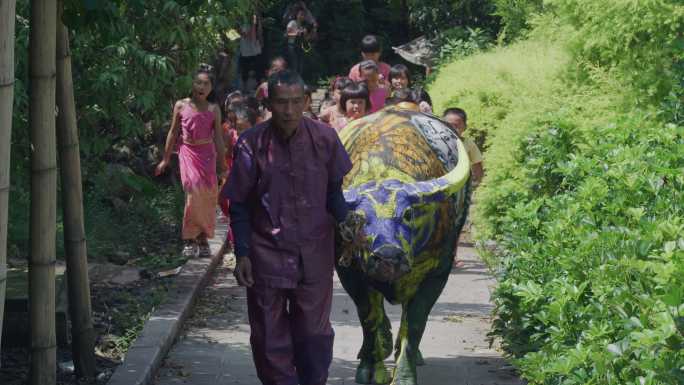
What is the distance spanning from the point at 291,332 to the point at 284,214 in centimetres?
69

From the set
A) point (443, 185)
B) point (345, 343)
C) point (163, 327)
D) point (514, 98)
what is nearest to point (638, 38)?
point (514, 98)

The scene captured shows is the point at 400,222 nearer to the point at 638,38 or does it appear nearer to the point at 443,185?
the point at 443,185

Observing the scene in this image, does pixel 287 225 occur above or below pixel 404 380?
above

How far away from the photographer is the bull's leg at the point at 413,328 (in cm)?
676

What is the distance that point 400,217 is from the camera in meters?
6.27

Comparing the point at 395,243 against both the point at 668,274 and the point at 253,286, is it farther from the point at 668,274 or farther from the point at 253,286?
the point at 668,274

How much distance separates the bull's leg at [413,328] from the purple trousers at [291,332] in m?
0.64

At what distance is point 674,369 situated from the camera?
11.5ft

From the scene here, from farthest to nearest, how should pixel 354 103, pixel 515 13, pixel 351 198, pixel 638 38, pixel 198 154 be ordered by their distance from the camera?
1. pixel 515 13
2. pixel 198 154
3. pixel 354 103
4. pixel 638 38
5. pixel 351 198

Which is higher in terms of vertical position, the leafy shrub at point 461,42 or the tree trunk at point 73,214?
the tree trunk at point 73,214

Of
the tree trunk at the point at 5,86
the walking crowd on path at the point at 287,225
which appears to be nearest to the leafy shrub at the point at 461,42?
the walking crowd on path at the point at 287,225

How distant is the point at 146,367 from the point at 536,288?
2.63 meters

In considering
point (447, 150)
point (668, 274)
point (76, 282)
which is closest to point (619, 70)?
point (447, 150)

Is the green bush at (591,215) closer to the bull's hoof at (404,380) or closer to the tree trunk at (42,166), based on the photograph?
the bull's hoof at (404,380)
